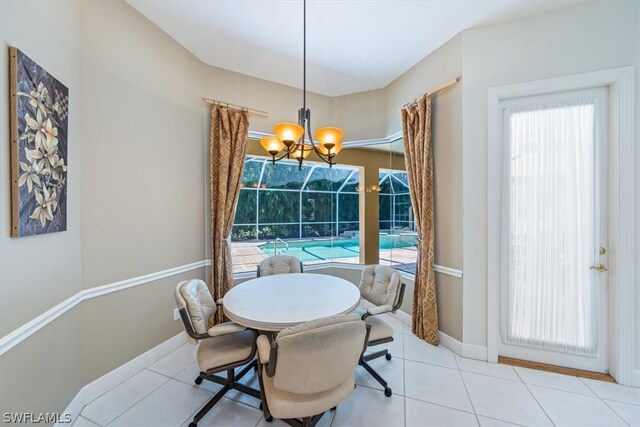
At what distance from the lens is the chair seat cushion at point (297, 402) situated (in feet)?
4.13

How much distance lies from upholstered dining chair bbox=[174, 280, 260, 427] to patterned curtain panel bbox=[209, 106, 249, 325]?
3.13 feet

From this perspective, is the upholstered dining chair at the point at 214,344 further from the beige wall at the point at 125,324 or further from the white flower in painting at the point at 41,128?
the white flower in painting at the point at 41,128

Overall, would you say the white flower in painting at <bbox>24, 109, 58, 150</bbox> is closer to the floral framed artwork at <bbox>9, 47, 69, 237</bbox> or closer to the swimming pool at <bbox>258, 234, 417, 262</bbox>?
the floral framed artwork at <bbox>9, 47, 69, 237</bbox>

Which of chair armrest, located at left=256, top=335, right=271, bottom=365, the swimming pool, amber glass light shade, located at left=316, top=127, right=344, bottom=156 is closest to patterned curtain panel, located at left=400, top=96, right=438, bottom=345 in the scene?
the swimming pool

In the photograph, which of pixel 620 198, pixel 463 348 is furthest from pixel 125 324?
pixel 620 198

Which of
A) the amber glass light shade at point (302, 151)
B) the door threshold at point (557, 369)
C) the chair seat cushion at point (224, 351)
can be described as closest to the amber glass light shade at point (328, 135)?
the amber glass light shade at point (302, 151)

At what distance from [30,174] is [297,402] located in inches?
72.2

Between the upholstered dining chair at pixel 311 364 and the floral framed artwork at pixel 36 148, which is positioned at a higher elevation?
the floral framed artwork at pixel 36 148

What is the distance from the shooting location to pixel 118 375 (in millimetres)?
2020

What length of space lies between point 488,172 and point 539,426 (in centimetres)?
188

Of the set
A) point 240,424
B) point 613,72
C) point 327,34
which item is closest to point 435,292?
point 240,424

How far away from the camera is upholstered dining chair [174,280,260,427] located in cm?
163

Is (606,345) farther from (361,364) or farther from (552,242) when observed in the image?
(361,364)

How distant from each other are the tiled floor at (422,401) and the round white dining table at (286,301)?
71 centimetres
